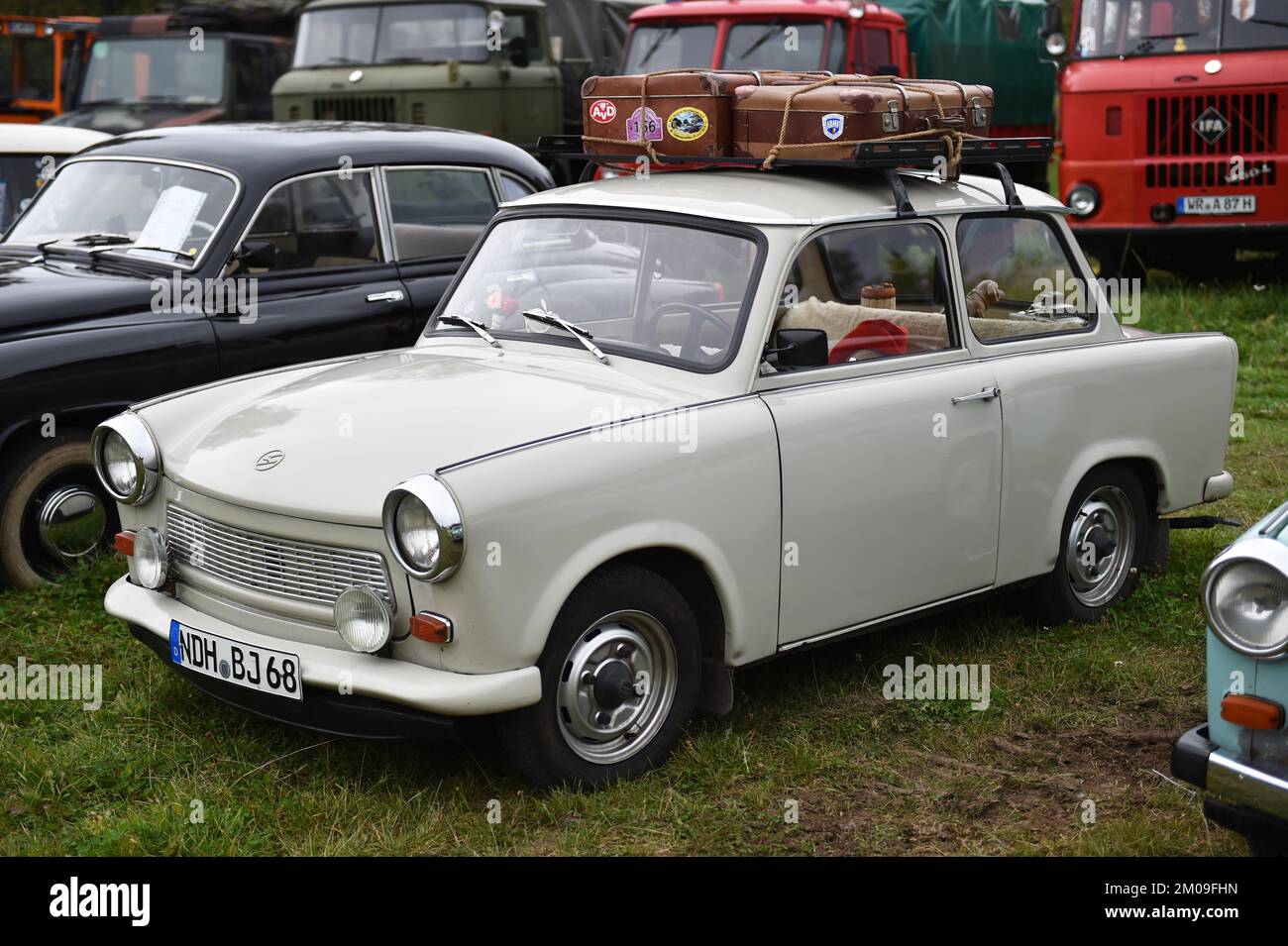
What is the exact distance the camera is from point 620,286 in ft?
16.2

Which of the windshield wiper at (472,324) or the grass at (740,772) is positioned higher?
the windshield wiper at (472,324)

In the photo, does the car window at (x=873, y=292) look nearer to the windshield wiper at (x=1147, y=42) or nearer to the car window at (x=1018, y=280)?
the car window at (x=1018, y=280)

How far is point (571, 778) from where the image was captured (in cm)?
417

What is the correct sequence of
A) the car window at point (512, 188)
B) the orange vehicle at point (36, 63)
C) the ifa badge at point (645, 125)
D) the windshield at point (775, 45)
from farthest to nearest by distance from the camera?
the orange vehicle at point (36, 63) → the windshield at point (775, 45) → the car window at point (512, 188) → the ifa badge at point (645, 125)

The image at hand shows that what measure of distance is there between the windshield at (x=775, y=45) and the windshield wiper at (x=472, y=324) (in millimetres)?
8953

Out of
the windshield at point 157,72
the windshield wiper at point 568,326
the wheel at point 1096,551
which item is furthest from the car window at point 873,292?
Result: the windshield at point 157,72

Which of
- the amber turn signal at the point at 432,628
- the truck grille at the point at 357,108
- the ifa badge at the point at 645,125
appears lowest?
the amber turn signal at the point at 432,628

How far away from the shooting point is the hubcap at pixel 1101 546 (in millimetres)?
5551

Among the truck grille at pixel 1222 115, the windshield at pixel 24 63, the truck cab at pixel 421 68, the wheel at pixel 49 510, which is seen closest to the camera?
the wheel at pixel 49 510

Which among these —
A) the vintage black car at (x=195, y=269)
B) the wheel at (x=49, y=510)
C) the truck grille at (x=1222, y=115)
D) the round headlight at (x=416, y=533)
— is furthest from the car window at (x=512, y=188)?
the truck grille at (x=1222, y=115)

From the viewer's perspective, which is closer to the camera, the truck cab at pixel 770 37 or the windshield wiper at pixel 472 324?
the windshield wiper at pixel 472 324

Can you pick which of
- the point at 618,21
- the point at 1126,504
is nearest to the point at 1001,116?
the point at 618,21
